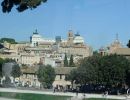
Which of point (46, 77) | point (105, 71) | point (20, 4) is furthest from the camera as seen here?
point (46, 77)

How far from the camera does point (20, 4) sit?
2225cm

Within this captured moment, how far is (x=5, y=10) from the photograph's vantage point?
22578 millimetres

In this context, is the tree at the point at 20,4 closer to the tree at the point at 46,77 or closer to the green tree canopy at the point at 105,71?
the green tree canopy at the point at 105,71

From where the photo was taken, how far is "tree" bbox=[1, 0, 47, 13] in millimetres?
22016

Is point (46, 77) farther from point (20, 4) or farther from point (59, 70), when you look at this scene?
point (20, 4)

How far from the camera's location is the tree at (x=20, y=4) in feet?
72.2

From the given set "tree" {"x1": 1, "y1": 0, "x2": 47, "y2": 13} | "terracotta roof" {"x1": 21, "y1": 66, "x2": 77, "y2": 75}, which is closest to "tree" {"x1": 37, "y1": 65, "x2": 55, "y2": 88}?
"terracotta roof" {"x1": 21, "y1": 66, "x2": 77, "y2": 75}

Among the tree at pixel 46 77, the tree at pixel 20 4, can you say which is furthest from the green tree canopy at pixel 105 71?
the tree at pixel 20 4

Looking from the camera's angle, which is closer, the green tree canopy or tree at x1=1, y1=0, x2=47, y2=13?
tree at x1=1, y1=0, x2=47, y2=13

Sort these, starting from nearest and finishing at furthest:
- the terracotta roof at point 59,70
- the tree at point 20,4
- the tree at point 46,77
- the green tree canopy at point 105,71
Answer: the tree at point 20,4 → the green tree canopy at point 105,71 → the tree at point 46,77 → the terracotta roof at point 59,70

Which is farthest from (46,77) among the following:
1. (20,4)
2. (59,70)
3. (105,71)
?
(20,4)

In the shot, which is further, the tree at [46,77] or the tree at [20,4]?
the tree at [46,77]

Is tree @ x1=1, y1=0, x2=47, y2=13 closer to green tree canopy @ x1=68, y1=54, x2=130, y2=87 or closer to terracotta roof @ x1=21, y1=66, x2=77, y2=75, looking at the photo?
green tree canopy @ x1=68, y1=54, x2=130, y2=87

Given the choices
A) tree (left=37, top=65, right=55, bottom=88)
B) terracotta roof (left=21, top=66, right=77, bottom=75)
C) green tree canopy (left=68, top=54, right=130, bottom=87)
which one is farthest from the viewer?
terracotta roof (left=21, top=66, right=77, bottom=75)
